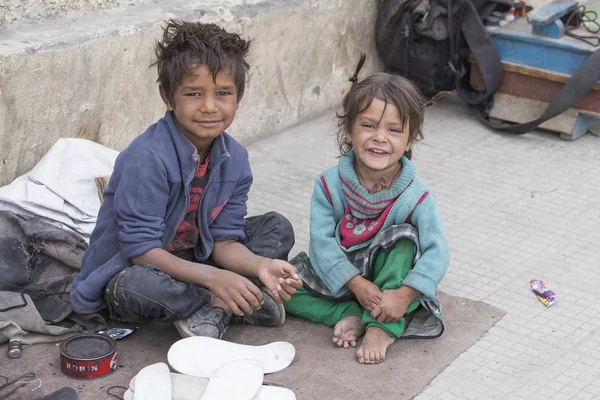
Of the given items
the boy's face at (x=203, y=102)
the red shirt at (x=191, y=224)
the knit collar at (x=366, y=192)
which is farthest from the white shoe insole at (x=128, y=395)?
the knit collar at (x=366, y=192)

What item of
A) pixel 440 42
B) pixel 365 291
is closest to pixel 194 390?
pixel 365 291

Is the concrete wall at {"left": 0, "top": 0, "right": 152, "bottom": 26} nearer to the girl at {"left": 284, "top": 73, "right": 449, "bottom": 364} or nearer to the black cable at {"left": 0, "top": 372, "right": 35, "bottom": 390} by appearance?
the girl at {"left": 284, "top": 73, "right": 449, "bottom": 364}

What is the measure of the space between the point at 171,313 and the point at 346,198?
0.72 meters

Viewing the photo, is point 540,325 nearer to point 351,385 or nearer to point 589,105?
point 351,385

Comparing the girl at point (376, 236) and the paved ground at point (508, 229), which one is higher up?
the girl at point (376, 236)

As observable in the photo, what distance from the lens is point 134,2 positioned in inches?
170

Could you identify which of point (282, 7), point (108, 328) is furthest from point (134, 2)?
point (108, 328)

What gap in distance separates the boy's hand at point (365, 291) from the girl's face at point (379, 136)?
377 millimetres

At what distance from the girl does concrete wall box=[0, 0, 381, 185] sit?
3.86ft

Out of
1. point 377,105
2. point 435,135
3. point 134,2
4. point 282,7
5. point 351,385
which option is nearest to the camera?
point 351,385

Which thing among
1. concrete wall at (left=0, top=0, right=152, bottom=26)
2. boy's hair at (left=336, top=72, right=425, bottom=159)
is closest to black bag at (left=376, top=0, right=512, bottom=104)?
concrete wall at (left=0, top=0, right=152, bottom=26)

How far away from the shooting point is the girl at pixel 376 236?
3.16m

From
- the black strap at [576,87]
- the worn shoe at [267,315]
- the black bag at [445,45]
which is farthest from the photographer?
the black bag at [445,45]

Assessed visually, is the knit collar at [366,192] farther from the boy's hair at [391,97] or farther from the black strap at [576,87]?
the black strap at [576,87]
